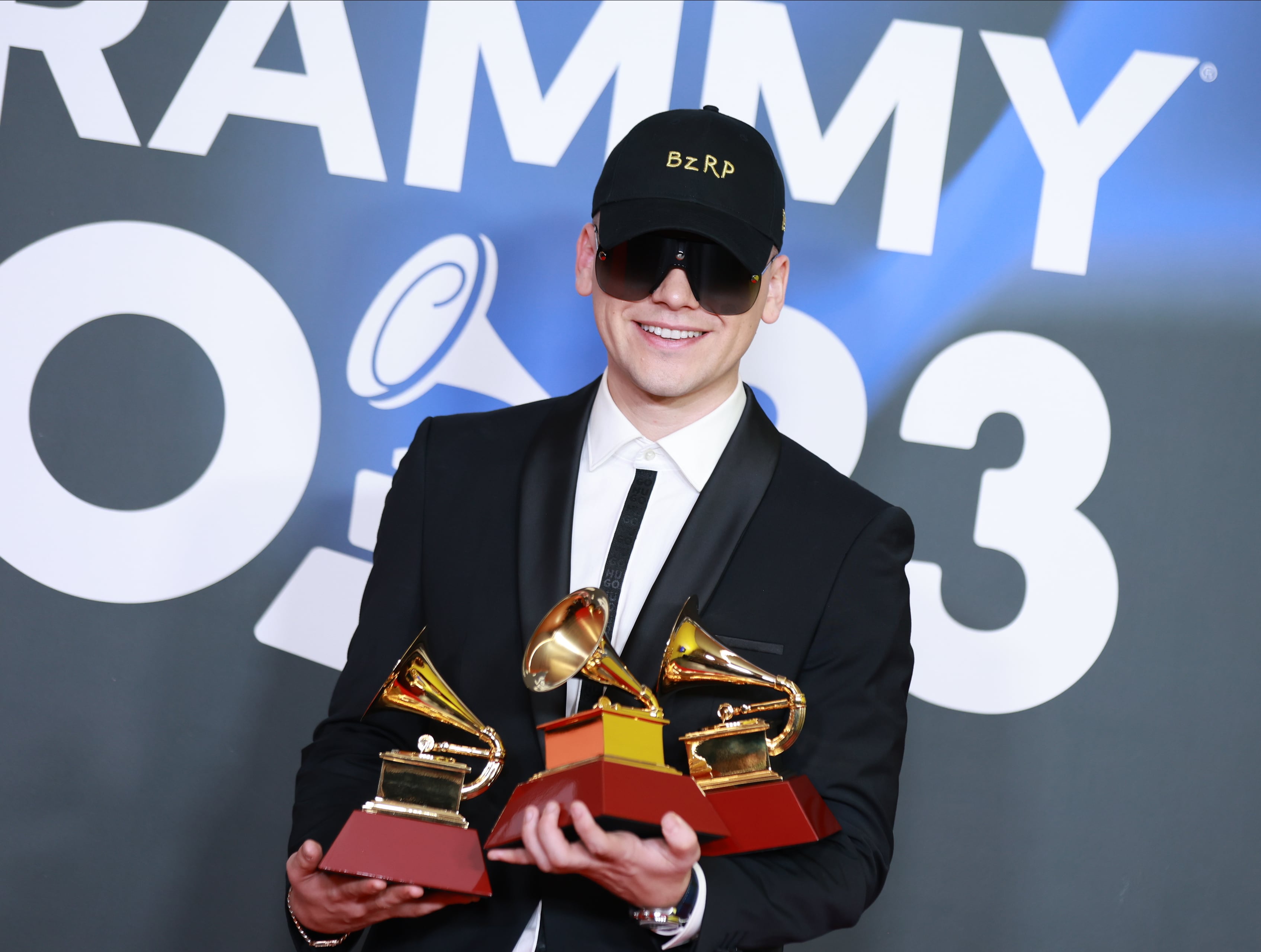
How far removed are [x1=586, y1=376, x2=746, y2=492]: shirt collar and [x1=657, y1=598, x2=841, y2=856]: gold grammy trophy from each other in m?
0.36

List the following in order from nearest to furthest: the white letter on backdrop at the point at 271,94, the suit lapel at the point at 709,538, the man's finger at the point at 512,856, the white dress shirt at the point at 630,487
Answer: the man's finger at the point at 512,856 < the suit lapel at the point at 709,538 < the white dress shirt at the point at 630,487 < the white letter on backdrop at the point at 271,94

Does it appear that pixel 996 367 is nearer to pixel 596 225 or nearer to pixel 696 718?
pixel 596 225

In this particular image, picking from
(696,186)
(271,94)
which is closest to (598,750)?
(696,186)

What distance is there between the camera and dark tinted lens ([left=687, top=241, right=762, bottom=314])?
213cm

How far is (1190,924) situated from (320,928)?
248cm

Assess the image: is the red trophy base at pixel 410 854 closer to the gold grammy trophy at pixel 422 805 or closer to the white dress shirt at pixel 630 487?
the gold grammy trophy at pixel 422 805

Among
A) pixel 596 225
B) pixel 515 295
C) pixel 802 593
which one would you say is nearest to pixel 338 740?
pixel 802 593

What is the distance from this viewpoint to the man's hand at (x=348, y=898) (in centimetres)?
172

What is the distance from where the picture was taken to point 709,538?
2086 mm

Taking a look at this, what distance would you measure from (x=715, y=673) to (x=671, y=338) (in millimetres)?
648

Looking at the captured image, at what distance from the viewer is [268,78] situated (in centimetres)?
339

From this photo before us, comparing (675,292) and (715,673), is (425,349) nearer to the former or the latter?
(675,292)

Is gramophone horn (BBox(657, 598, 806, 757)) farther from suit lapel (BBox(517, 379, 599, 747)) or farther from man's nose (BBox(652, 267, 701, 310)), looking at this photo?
man's nose (BBox(652, 267, 701, 310))

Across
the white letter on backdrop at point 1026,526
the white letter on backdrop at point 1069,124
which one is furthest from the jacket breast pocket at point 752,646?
the white letter on backdrop at point 1069,124
